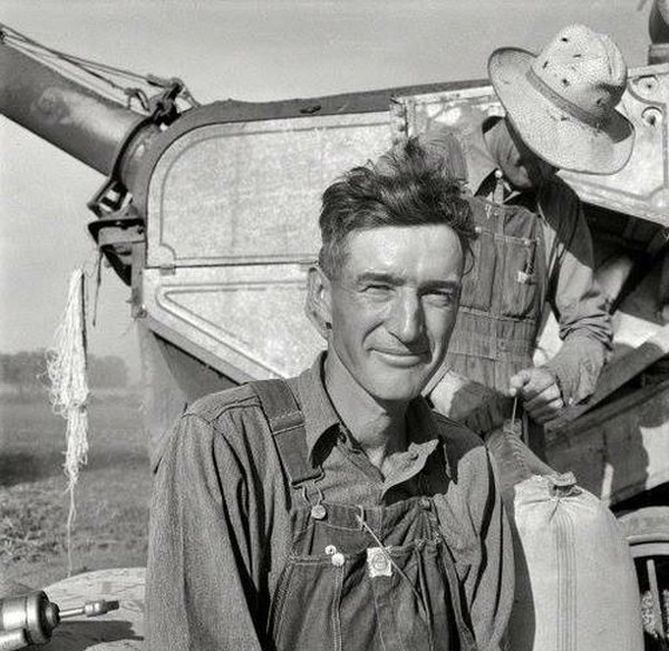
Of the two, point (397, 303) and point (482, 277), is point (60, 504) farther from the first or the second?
point (397, 303)

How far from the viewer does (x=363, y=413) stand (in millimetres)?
2250

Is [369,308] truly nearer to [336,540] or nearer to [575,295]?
[336,540]

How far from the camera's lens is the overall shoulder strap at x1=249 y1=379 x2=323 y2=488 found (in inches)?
82.9

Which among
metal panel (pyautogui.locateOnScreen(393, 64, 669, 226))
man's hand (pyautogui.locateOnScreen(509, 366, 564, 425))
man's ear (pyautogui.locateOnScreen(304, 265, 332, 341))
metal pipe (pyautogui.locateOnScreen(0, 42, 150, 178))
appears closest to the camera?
man's ear (pyautogui.locateOnScreen(304, 265, 332, 341))

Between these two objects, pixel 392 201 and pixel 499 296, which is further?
pixel 499 296

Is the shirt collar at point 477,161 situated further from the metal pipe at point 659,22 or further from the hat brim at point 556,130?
the metal pipe at point 659,22

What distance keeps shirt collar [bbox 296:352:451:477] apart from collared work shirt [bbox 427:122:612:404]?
4.96ft

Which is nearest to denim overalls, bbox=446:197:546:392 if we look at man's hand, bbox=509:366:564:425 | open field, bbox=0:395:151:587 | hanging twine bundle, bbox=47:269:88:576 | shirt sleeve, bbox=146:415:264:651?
man's hand, bbox=509:366:564:425

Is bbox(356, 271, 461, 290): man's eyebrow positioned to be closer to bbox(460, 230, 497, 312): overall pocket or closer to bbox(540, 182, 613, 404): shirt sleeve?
bbox(460, 230, 497, 312): overall pocket

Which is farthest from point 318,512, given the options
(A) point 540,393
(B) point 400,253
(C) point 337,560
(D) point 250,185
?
(D) point 250,185

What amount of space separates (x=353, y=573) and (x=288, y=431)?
0.28m

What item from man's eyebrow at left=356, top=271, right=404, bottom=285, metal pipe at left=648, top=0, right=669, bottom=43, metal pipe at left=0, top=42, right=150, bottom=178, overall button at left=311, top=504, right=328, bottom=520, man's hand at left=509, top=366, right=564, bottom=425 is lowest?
overall button at left=311, top=504, right=328, bottom=520

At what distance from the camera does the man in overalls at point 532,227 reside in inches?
146

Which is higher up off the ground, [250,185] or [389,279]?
[250,185]
